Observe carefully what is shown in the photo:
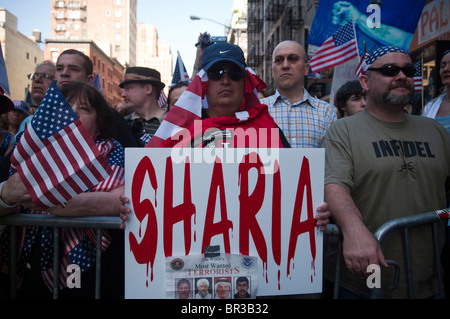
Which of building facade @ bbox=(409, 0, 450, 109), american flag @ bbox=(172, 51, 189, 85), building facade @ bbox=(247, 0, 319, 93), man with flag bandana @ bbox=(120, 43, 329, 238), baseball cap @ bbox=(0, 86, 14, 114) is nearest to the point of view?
man with flag bandana @ bbox=(120, 43, 329, 238)

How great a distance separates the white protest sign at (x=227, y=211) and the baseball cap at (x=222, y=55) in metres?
0.91

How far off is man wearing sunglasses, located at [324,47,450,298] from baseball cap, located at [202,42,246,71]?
0.85 m

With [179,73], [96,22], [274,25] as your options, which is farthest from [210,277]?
[96,22]

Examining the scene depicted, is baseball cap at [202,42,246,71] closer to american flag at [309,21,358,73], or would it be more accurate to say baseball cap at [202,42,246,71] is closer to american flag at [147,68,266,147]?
american flag at [147,68,266,147]

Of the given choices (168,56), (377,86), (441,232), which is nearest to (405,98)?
(377,86)

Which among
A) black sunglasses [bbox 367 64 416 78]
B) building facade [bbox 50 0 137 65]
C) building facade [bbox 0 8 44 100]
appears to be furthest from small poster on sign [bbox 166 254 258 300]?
building facade [bbox 50 0 137 65]

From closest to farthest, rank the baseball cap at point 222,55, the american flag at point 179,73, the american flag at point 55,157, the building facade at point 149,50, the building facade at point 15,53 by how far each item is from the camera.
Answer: the american flag at point 55,157 → the baseball cap at point 222,55 → the american flag at point 179,73 → the building facade at point 15,53 → the building facade at point 149,50

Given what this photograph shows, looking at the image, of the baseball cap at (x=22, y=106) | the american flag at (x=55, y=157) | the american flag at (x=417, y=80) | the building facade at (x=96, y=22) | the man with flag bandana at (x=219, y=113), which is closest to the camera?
the american flag at (x=55, y=157)

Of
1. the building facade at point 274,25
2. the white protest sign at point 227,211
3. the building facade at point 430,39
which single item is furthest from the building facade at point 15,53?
the white protest sign at point 227,211

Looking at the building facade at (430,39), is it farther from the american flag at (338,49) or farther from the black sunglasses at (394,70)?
the black sunglasses at (394,70)

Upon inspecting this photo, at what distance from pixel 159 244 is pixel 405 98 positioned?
1.98 meters

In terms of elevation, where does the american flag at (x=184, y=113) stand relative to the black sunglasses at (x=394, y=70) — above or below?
below

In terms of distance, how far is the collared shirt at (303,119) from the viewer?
374 centimetres

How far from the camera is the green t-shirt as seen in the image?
2375 mm
